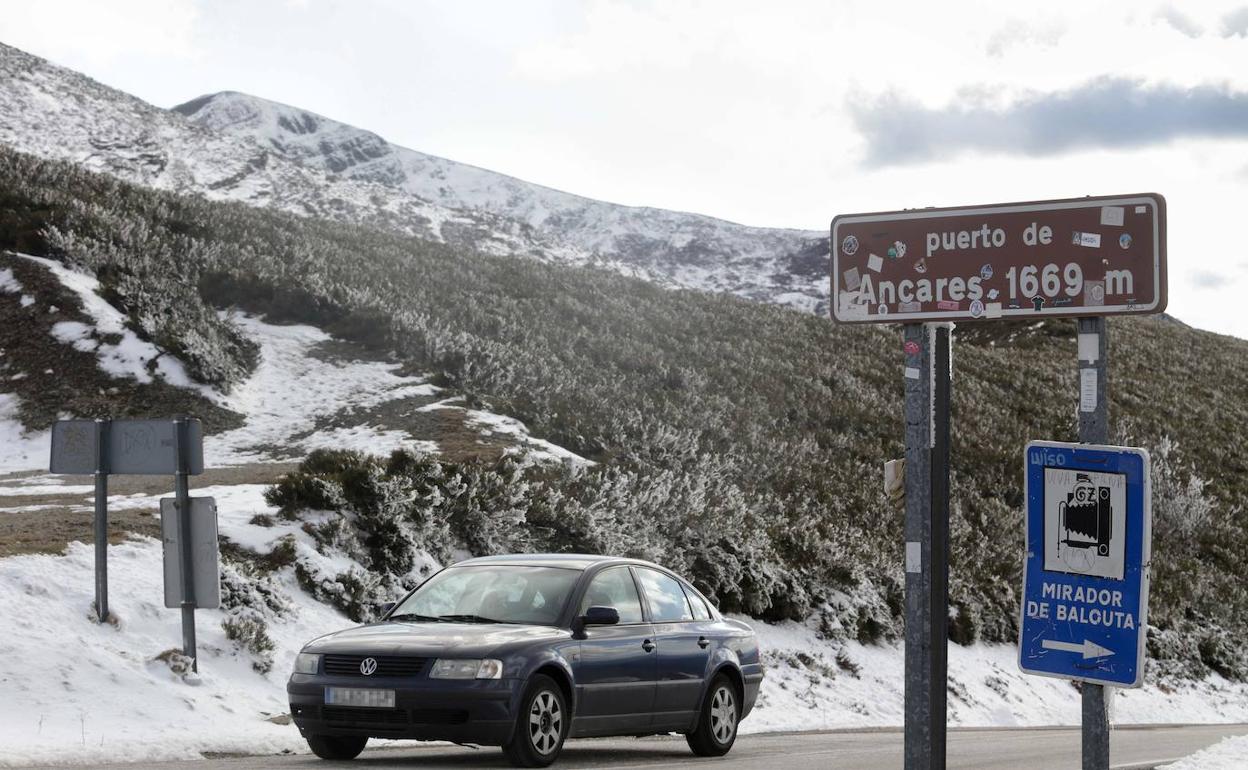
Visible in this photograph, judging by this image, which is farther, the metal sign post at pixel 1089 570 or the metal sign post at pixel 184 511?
the metal sign post at pixel 184 511

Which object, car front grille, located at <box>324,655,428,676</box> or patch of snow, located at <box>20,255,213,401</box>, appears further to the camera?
patch of snow, located at <box>20,255,213,401</box>

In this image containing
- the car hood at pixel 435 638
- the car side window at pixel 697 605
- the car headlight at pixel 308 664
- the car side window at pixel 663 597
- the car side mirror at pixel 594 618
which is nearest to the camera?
the car hood at pixel 435 638

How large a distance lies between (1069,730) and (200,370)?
1559 centimetres

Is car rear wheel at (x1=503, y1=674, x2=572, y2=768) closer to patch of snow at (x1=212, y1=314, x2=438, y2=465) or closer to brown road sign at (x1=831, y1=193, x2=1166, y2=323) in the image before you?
brown road sign at (x1=831, y1=193, x2=1166, y2=323)

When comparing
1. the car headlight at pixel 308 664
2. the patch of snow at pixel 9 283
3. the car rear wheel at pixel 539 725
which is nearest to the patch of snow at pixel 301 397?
the patch of snow at pixel 9 283

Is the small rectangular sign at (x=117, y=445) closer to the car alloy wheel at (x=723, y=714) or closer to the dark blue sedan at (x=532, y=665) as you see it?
the dark blue sedan at (x=532, y=665)

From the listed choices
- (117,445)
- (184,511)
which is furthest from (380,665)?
(117,445)

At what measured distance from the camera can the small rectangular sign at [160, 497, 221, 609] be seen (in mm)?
12750

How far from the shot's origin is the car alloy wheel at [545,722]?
10164 mm

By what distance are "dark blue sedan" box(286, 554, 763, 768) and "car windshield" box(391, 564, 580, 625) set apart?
0.01 meters

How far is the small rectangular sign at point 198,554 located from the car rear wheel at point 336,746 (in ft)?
8.56

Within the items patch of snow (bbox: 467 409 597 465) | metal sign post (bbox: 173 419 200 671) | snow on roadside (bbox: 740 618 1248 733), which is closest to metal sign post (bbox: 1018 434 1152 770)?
metal sign post (bbox: 173 419 200 671)

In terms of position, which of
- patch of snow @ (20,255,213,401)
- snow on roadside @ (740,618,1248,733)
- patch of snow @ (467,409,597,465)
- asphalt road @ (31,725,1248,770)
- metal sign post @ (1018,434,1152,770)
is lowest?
snow on roadside @ (740,618,1248,733)

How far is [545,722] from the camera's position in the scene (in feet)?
33.9
